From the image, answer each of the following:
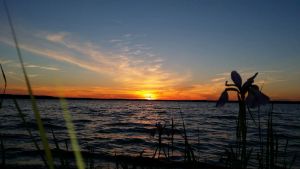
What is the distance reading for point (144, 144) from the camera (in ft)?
38.8

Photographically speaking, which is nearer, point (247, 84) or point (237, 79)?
point (247, 84)

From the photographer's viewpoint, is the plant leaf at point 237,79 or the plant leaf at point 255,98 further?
the plant leaf at point 237,79

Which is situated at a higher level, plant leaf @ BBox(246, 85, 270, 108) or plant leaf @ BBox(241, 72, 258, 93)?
plant leaf @ BBox(241, 72, 258, 93)

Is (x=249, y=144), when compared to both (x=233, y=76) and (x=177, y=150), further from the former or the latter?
(x=233, y=76)

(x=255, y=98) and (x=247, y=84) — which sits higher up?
(x=247, y=84)

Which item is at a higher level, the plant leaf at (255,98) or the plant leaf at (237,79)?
the plant leaf at (237,79)

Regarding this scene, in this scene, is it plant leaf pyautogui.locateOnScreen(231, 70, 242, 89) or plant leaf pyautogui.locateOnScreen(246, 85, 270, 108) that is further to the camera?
plant leaf pyautogui.locateOnScreen(231, 70, 242, 89)

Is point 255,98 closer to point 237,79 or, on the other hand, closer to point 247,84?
point 247,84

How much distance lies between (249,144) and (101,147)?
6167mm

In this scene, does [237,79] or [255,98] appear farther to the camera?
[237,79]

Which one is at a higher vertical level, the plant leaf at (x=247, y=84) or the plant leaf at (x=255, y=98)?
the plant leaf at (x=247, y=84)

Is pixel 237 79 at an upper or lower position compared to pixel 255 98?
upper

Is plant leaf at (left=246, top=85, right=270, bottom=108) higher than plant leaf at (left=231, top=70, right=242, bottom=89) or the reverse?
the reverse

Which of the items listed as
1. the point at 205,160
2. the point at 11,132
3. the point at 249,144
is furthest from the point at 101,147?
the point at 249,144
